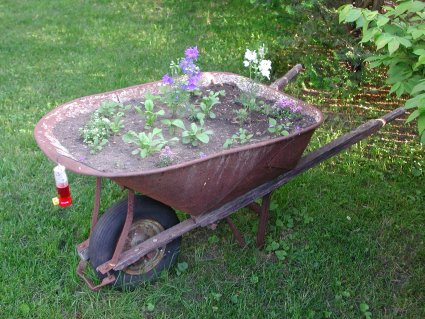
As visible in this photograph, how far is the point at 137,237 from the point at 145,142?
638 millimetres

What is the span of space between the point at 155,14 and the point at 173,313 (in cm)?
632

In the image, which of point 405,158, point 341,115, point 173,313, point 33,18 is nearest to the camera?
point 173,313

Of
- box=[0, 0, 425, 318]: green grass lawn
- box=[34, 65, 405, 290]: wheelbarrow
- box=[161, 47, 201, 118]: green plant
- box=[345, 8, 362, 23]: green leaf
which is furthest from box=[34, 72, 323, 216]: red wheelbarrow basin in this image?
box=[345, 8, 362, 23]: green leaf

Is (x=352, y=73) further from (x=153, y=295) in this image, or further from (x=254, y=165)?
(x=153, y=295)

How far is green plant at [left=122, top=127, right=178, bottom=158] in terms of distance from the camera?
107 inches

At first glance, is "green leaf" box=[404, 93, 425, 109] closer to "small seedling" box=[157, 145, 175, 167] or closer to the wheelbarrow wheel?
"small seedling" box=[157, 145, 175, 167]

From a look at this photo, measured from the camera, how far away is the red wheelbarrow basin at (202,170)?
251 centimetres

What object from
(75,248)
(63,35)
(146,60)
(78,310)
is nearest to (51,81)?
(146,60)

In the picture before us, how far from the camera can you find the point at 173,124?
2.96m

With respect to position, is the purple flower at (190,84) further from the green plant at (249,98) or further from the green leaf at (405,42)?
the green leaf at (405,42)

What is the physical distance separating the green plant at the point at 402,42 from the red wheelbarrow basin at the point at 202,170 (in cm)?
58

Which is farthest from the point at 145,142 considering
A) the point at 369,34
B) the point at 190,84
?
the point at 369,34

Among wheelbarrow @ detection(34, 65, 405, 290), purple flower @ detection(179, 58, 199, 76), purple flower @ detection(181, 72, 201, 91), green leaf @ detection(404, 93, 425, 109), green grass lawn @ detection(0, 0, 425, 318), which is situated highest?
green leaf @ detection(404, 93, 425, 109)

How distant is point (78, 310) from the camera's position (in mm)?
2998
